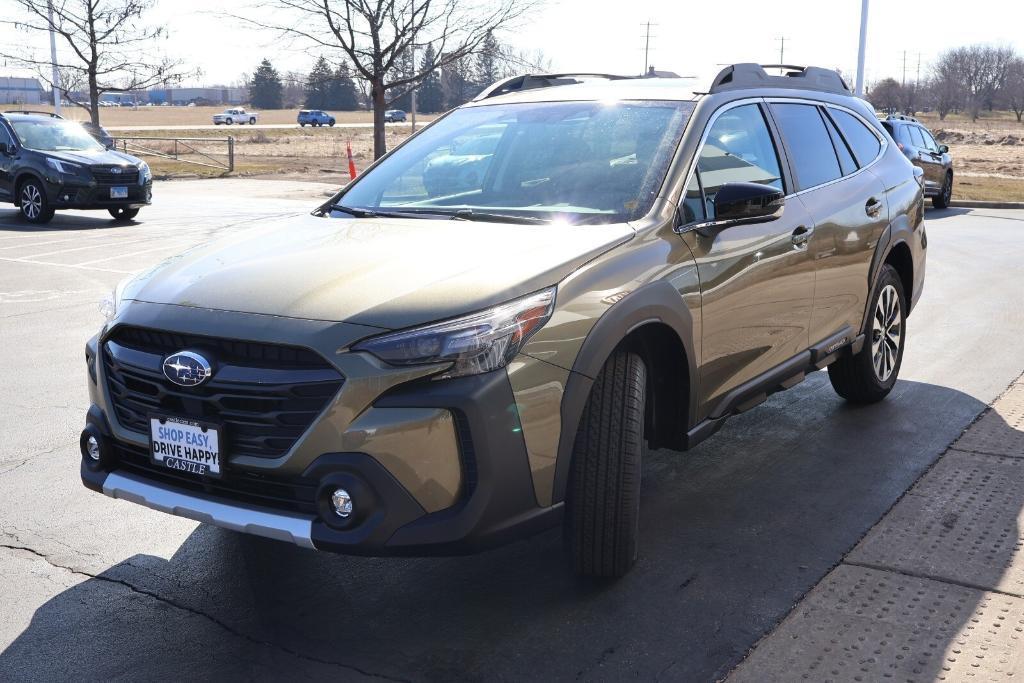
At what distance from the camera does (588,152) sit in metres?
4.48

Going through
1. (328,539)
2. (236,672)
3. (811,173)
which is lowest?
(236,672)

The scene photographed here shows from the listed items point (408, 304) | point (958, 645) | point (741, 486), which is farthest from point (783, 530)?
point (408, 304)

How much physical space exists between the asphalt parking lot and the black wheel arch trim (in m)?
0.54

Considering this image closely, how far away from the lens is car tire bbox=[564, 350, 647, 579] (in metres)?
3.59

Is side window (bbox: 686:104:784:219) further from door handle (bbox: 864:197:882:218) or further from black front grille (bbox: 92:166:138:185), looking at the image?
black front grille (bbox: 92:166:138:185)

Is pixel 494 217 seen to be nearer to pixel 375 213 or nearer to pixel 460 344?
pixel 375 213

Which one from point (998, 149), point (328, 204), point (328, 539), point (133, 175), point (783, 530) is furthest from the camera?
point (998, 149)

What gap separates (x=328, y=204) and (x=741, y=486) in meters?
→ 2.26

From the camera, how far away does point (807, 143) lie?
5.39 metres

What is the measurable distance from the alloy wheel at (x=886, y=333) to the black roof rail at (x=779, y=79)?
118 cm

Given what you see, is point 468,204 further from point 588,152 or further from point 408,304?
point 408,304

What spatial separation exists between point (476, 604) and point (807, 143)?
2946mm

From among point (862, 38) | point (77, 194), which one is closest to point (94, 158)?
point (77, 194)

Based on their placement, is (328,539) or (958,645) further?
(958,645)
